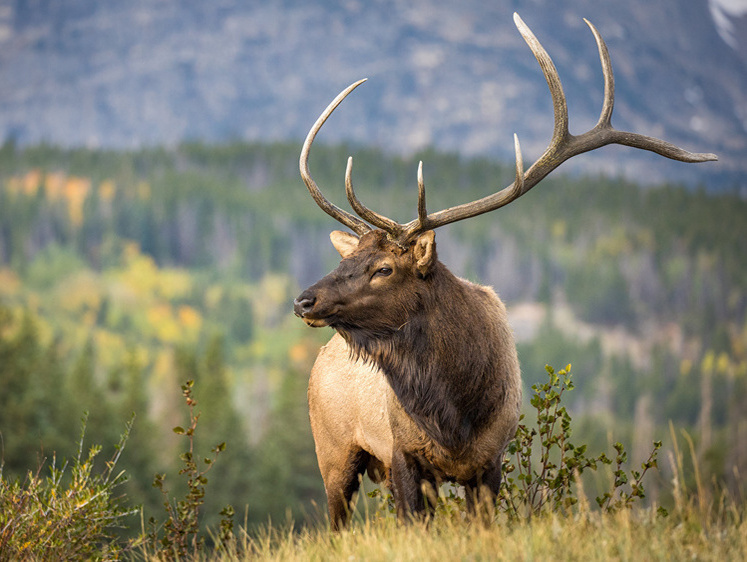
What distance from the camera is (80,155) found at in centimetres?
18612

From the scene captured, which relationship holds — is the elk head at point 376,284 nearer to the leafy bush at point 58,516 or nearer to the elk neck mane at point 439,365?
the elk neck mane at point 439,365

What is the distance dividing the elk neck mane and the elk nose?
349mm

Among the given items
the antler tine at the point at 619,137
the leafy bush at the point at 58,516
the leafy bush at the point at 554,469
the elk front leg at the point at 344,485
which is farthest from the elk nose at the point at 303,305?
the antler tine at the point at 619,137

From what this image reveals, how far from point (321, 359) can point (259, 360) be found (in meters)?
136

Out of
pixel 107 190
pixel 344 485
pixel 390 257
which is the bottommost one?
pixel 344 485

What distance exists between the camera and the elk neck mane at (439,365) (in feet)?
18.4

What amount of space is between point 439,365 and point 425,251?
70 cm

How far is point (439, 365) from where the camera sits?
5.65 meters

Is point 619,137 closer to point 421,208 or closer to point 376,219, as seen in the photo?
point 421,208

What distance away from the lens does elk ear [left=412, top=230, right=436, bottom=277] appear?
554 centimetres

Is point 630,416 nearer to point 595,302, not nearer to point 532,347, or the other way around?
point 532,347

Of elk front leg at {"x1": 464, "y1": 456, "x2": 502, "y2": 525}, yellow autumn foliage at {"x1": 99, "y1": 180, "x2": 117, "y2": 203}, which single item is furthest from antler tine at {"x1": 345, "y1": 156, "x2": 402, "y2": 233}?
yellow autumn foliage at {"x1": 99, "y1": 180, "x2": 117, "y2": 203}

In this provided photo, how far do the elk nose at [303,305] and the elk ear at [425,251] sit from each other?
73cm

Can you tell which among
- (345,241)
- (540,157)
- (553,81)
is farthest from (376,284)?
(553,81)
